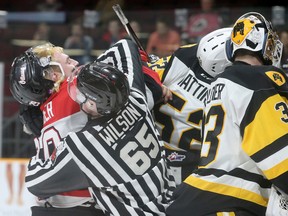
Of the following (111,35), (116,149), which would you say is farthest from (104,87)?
(111,35)

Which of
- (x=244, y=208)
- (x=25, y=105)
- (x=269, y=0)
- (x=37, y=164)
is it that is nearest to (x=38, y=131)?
(x=25, y=105)

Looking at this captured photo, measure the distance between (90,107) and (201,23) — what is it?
2944mm

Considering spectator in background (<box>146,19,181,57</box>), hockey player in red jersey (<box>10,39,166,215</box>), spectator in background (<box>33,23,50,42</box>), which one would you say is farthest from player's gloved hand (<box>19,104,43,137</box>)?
spectator in background (<box>33,23,50,42</box>)

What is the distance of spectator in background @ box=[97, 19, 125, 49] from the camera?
5.43m

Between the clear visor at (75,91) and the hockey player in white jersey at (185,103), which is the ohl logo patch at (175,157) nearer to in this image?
the hockey player in white jersey at (185,103)

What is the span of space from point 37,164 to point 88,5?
554 centimetres

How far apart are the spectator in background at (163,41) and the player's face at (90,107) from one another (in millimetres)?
2712

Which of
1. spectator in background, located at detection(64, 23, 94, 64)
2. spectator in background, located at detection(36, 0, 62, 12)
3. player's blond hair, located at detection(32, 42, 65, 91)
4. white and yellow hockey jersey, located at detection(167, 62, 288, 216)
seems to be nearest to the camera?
white and yellow hockey jersey, located at detection(167, 62, 288, 216)

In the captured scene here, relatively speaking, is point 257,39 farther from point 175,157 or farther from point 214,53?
point 175,157

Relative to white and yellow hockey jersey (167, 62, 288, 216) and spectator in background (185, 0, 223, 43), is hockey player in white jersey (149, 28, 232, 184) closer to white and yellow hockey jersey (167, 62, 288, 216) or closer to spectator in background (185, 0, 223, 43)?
white and yellow hockey jersey (167, 62, 288, 216)

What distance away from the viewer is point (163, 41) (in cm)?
526

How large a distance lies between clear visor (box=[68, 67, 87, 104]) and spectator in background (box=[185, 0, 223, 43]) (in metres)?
2.69

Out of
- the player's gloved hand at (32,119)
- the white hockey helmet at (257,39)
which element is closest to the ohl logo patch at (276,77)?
the white hockey helmet at (257,39)

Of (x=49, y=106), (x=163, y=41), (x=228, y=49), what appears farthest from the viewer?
(x=163, y=41)
